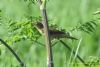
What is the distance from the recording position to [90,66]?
3.51 meters

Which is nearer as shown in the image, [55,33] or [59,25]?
[55,33]

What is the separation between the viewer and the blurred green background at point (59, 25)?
5.24 metres

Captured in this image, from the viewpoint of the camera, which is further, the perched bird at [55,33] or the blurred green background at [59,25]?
the blurred green background at [59,25]

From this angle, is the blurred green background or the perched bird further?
the blurred green background

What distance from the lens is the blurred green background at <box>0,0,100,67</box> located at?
17.2 ft

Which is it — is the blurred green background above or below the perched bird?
below

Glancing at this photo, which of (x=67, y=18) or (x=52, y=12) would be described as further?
(x=52, y=12)

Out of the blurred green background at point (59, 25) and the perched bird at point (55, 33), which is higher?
the perched bird at point (55, 33)

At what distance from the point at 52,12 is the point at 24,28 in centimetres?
333

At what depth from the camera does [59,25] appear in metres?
6.02

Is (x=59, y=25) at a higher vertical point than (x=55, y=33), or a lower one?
lower

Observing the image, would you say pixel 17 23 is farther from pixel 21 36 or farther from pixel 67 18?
pixel 67 18

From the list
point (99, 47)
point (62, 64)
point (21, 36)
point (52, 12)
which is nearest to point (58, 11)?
point (52, 12)

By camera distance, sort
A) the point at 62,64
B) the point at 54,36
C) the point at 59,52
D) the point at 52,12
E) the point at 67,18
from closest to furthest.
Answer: the point at 54,36 → the point at 62,64 → the point at 59,52 → the point at 67,18 → the point at 52,12
